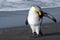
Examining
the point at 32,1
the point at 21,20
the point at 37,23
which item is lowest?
the point at 32,1

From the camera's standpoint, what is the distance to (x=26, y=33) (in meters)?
9.12

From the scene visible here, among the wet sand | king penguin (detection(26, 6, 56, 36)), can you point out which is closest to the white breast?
king penguin (detection(26, 6, 56, 36))

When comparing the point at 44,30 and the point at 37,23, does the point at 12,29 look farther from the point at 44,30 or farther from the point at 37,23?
the point at 37,23

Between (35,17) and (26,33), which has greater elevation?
(35,17)

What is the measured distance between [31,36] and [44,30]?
110 cm

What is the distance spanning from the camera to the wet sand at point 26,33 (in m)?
8.34

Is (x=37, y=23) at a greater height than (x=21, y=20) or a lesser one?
greater

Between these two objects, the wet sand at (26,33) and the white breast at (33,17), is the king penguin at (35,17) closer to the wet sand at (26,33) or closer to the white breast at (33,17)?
the white breast at (33,17)

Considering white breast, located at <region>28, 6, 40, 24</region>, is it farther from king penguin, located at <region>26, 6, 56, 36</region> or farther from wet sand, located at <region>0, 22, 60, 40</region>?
wet sand, located at <region>0, 22, 60, 40</region>

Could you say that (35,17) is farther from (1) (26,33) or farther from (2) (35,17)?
(1) (26,33)

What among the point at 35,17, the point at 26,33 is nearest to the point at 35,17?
the point at 35,17

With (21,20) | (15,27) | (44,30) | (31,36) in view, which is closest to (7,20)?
(21,20)

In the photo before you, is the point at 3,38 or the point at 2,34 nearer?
the point at 3,38

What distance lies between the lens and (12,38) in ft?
27.3
